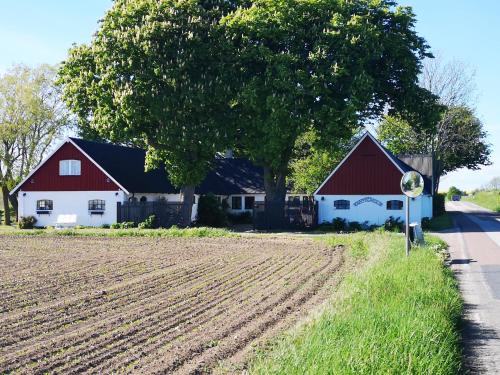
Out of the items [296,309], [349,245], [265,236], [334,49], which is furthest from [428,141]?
[296,309]

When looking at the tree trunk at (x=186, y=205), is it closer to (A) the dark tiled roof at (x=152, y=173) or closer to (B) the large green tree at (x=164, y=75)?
(B) the large green tree at (x=164, y=75)

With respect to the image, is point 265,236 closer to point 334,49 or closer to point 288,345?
point 334,49

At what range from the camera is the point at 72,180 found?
42438 millimetres

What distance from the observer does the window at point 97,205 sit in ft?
136

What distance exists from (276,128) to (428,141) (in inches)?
1310

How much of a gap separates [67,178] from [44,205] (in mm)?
2641

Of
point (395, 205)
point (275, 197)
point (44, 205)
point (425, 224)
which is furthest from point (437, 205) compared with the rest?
point (44, 205)

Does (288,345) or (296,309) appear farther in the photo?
(296,309)

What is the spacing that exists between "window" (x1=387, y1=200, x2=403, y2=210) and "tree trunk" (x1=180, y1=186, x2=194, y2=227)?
12.8m

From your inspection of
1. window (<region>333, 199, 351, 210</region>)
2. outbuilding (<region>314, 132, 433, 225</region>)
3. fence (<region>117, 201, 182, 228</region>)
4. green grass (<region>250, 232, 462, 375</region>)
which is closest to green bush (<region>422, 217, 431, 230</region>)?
outbuilding (<region>314, 132, 433, 225</region>)

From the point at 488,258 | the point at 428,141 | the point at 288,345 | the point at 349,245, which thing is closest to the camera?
the point at 288,345

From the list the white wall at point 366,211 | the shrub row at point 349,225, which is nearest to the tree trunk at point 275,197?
the white wall at point 366,211

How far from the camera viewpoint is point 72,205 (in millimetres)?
42500

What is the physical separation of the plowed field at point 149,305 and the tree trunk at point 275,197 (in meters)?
16.1
